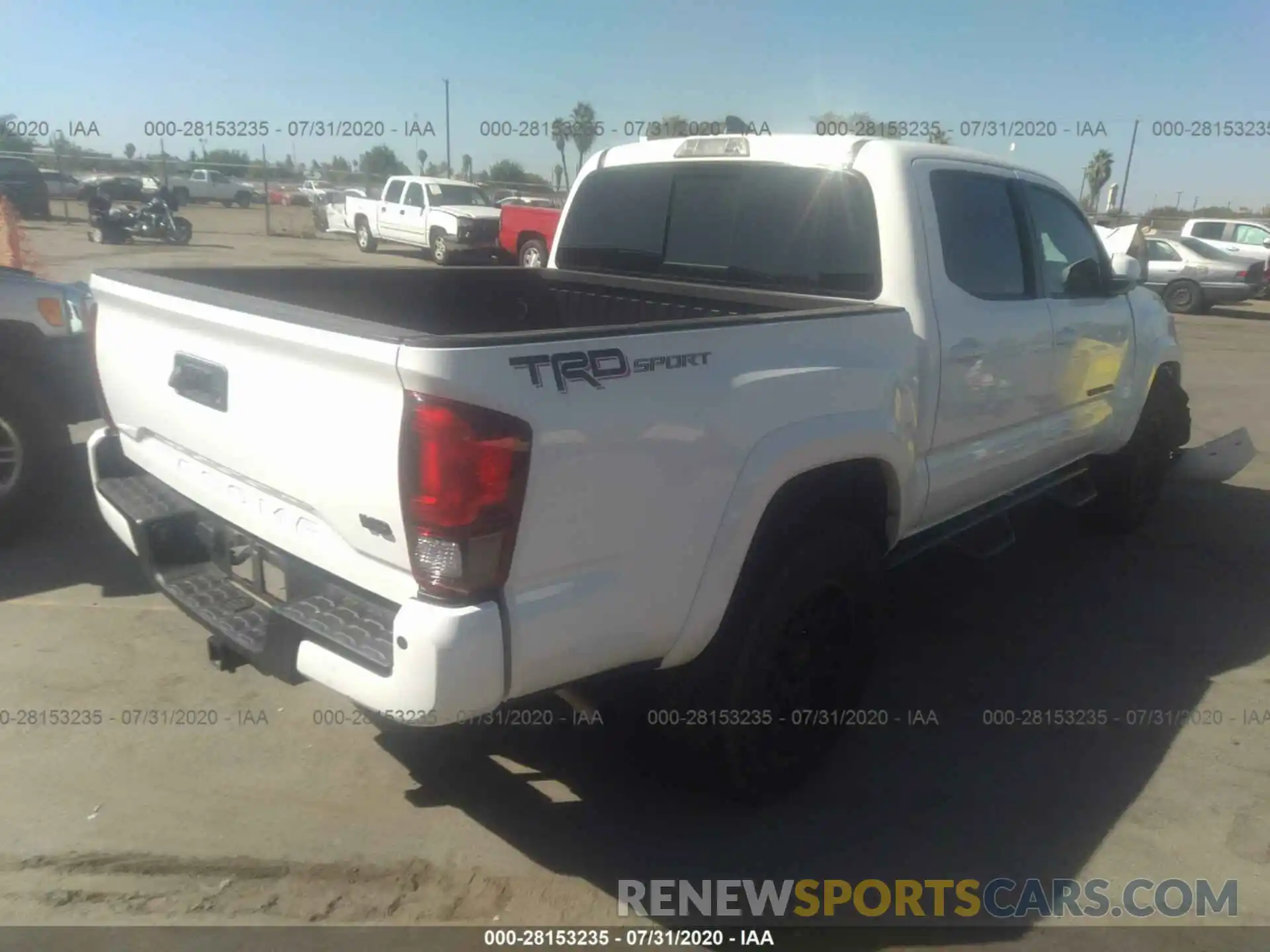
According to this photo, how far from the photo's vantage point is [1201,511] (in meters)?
6.77

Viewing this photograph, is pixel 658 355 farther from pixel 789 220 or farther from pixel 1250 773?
pixel 1250 773

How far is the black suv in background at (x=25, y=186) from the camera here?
2367 cm

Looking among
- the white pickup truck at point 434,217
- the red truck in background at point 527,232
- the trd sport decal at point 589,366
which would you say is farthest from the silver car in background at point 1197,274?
the trd sport decal at point 589,366


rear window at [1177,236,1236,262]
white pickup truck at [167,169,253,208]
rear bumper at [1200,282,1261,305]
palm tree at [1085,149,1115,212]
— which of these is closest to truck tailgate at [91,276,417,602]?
rear bumper at [1200,282,1261,305]

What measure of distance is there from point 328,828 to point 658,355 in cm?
184

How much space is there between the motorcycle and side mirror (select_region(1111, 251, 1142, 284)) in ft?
68.3

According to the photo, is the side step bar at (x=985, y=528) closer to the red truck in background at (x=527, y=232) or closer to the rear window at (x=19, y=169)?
the red truck in background at (x=527, y=232)

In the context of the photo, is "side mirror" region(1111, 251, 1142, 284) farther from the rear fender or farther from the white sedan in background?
the white sedan in background

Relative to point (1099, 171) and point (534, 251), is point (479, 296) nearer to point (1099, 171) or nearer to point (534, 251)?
point (534, 251)

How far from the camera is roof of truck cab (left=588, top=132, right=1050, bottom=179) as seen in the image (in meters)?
3.71

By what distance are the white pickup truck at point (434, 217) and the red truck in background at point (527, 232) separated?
1819mm

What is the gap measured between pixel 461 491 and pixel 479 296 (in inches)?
99.1

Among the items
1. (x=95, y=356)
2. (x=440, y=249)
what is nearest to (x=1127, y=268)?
(x=95, y=356)

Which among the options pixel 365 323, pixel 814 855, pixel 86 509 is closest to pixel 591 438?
pixel 365 323
